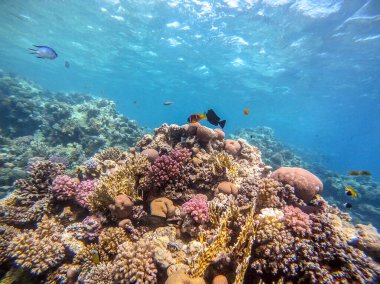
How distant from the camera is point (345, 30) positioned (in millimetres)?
18984

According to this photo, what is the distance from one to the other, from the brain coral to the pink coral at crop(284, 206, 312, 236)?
40.0 inches

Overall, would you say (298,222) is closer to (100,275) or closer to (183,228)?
(183,228)

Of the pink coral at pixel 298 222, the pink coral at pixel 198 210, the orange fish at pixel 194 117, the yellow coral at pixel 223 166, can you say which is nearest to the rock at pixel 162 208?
the pink coral at pixel 198 210

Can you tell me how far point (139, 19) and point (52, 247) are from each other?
25620mm

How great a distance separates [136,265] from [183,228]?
1.12 m

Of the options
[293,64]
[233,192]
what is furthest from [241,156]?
[293,64]

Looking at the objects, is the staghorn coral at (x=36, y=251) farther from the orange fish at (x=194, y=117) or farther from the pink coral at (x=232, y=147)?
the pink coral at (x=232, y=147)

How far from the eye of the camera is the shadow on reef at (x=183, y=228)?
10.8 ft

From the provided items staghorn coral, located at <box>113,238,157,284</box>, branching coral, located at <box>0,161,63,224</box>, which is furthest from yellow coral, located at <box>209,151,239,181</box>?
branching coral, located at <box>0,161,63,224</box>

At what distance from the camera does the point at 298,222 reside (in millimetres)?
3639

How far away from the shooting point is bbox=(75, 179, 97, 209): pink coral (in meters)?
5.32

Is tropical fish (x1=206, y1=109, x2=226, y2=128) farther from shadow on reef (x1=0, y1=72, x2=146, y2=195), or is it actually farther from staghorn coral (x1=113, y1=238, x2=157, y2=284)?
shadow on reef (x1=0, y1=72, x2=146, y2=195)

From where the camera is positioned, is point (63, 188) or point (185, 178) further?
point (63, 188)

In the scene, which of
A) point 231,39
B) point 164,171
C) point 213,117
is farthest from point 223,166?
point 231,39
